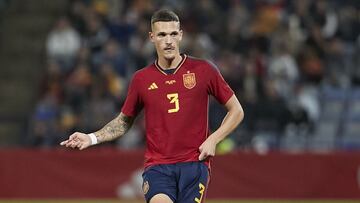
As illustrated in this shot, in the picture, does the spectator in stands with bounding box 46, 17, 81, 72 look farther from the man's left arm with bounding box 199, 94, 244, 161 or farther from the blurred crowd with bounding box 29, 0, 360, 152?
the man's left arm with bounding box 199, 94, 244, 161

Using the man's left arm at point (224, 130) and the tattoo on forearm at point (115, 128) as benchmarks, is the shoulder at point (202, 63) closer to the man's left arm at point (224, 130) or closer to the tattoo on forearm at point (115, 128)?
the man's left arm at point (224, 130)

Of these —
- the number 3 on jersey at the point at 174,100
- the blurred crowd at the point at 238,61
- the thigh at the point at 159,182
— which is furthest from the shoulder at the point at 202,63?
the blurred crowd at the point at 238,61

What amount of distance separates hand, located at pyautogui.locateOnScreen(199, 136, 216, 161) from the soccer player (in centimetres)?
A: 3

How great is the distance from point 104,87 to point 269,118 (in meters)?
3.28

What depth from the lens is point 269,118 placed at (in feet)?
59.6

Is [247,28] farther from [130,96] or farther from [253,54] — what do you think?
[130,96]

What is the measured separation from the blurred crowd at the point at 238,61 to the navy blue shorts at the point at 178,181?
31.1ft

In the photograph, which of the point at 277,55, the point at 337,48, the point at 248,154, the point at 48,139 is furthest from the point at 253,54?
the point at 48,139

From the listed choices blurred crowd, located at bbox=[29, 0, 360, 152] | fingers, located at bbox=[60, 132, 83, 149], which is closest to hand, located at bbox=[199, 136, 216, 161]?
fingers, located at bbox=[60, 132, 83, 149]

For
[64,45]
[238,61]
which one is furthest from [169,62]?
[64,45]

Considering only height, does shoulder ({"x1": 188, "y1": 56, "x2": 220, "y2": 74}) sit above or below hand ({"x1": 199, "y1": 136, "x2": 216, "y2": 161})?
above

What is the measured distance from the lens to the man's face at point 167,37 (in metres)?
7.95

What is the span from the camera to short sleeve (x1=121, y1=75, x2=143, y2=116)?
826 cm

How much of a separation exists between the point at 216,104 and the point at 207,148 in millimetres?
9800
